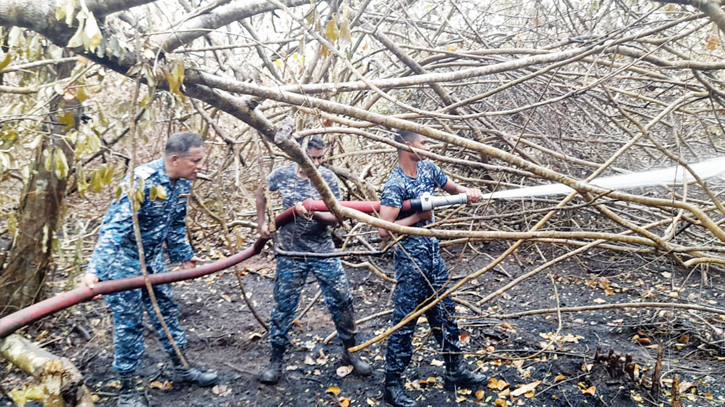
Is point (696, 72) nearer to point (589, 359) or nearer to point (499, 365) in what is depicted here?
point (589, 359)

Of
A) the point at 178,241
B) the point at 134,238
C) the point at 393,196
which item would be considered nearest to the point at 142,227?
the point at 134,238

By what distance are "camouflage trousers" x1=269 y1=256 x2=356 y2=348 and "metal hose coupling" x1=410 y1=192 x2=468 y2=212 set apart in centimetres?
Result: 89

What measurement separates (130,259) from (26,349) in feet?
2.41

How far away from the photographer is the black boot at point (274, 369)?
3.52 meters

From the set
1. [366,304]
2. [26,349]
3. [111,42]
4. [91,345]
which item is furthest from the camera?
[366,304]

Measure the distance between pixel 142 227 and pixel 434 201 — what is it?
1.90m

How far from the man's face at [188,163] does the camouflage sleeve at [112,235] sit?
1.17 feet

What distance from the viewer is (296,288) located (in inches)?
139

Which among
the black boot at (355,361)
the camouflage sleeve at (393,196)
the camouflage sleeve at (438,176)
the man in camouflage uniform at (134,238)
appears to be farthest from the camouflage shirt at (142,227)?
the camouflage sleeve at (438,176)

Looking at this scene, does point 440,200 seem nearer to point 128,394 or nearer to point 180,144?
point 180,144

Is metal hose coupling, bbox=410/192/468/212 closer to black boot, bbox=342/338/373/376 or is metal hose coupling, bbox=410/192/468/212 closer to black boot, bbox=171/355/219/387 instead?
black boot, bbox=342/338/373/376

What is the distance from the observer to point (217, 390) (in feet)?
Result: 11.4

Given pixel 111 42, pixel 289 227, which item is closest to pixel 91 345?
pixel 289 227

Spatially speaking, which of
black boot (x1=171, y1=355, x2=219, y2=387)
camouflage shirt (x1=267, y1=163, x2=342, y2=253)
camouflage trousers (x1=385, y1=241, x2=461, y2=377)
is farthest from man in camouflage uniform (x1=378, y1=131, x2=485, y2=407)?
black boot (x1=171, y1=355, x2=219, y2=387)
